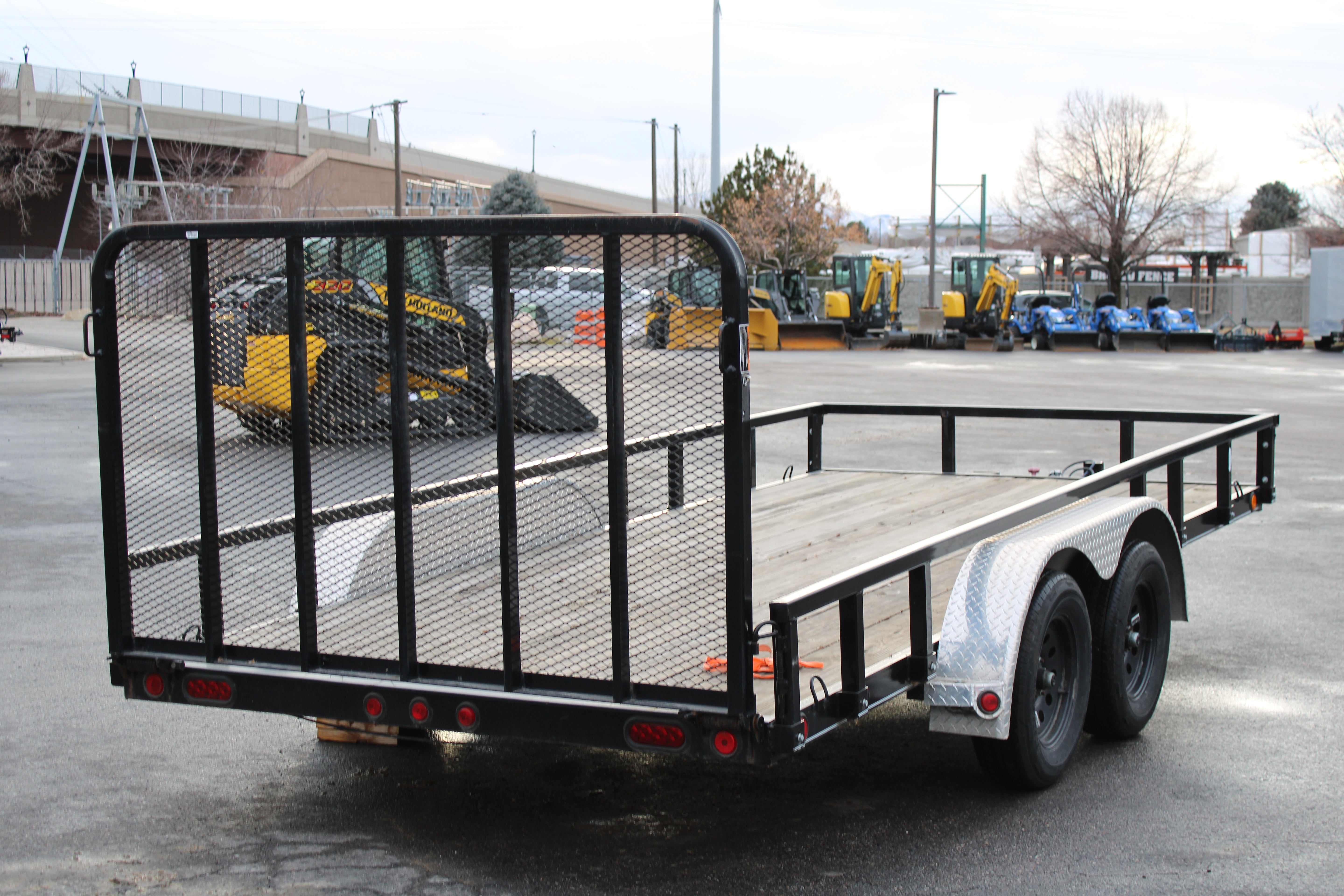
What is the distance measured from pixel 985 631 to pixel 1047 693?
62cm

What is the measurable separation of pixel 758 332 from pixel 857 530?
3232 centimetres

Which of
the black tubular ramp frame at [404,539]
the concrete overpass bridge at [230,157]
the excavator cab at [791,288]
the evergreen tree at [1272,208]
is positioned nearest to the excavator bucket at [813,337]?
the excavator cab at [791,288]

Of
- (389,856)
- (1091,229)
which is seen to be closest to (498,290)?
(389,856)

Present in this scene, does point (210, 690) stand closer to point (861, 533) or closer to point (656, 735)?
point (656, 735)

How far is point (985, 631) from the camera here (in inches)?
166

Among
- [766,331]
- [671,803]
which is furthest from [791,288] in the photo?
[671,803]

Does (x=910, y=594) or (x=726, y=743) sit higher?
(x=910, y=594)

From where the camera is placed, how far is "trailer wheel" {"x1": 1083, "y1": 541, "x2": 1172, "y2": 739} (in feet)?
16.5

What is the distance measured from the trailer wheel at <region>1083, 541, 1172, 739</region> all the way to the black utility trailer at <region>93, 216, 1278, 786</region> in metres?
0.02

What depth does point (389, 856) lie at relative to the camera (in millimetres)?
4258

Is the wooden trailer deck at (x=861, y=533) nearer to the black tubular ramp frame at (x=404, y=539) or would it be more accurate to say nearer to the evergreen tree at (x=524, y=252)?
the black tubular ramp frame at (x=404, y=539)

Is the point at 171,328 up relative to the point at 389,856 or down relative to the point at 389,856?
up

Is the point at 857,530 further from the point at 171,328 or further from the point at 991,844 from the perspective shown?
the point at 171,328

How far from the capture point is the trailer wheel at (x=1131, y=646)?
5.03 metres
